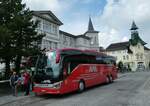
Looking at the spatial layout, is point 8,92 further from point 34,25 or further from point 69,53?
point 34,25

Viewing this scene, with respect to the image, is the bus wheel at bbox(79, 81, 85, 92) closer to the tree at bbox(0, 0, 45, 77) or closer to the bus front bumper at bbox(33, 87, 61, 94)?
the bus front bumper at bbox(33, 87, 61, 94)

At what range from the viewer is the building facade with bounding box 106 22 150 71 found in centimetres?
9906

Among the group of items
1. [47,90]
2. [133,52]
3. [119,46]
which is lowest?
[47,90]

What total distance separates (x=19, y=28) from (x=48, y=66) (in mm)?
6656

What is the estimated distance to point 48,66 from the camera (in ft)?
53.9

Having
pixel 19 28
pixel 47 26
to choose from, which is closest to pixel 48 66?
pixel 19 28

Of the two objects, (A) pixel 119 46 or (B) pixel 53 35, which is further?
(A) pixel 119 46

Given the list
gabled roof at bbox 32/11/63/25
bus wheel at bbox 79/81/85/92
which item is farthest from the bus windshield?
gabled roof at bbox 32/11/63/25

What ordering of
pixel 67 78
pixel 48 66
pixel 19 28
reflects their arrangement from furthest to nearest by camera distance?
1. pixel 19 28
2. pixel 67 78
3. pixel 48 66

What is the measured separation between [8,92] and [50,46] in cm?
2669

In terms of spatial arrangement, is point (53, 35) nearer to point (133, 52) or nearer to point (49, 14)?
point (49, 14)

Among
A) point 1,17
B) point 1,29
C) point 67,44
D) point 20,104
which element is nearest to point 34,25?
point 1,17

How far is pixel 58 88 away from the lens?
1586cm

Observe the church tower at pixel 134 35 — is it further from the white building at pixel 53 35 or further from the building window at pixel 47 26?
the building window at pixel 47 26
